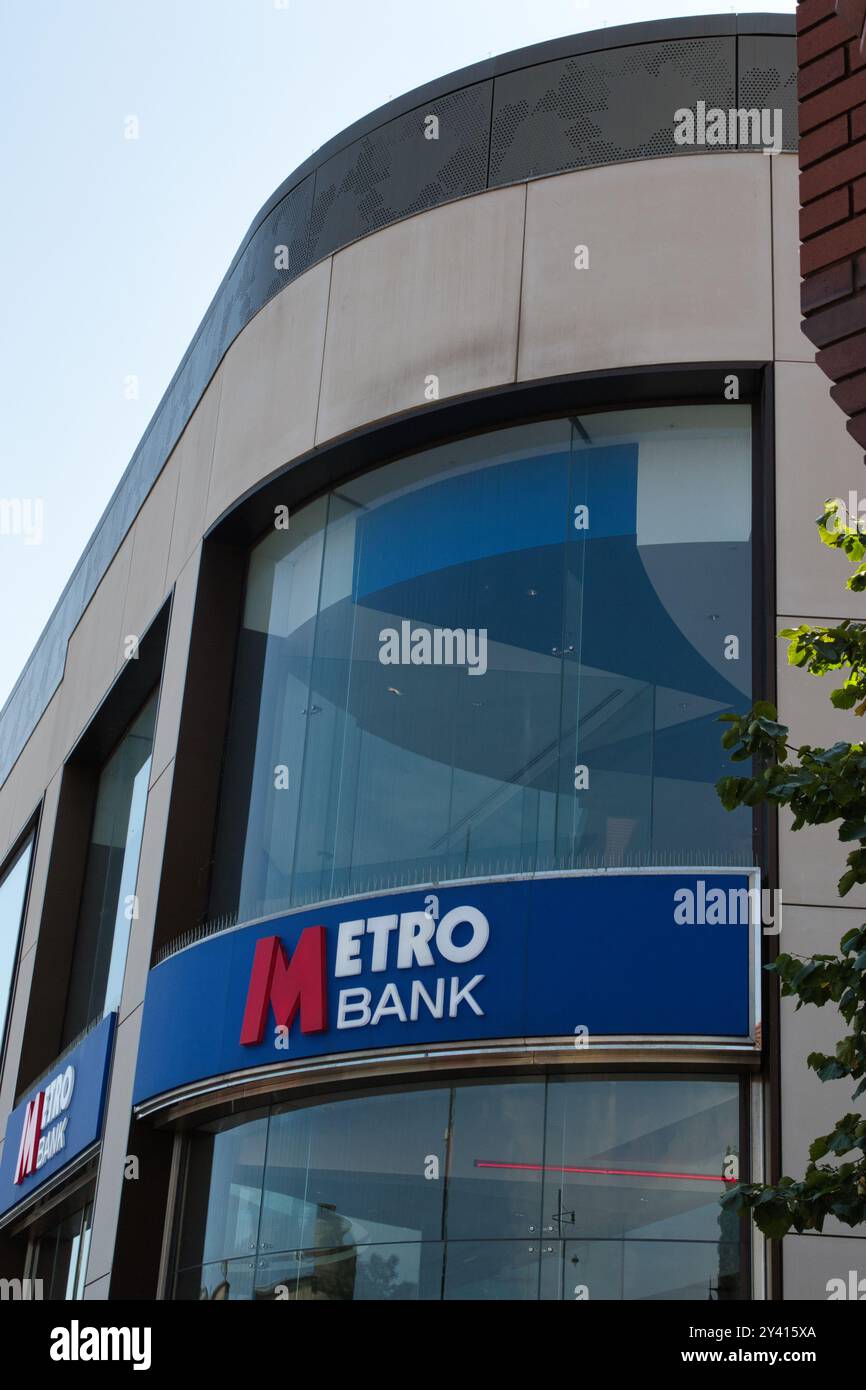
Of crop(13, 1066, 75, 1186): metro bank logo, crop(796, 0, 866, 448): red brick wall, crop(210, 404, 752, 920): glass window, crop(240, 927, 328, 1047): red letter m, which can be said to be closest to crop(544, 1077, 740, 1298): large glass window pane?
crop(210, 404, 752, 920): glass window

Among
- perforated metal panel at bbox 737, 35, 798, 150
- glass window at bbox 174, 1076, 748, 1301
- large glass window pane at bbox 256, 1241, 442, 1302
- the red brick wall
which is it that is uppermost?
perforated metal panel at bbox 737, 35, 798, 150

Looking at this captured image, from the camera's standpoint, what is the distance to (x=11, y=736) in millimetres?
27406

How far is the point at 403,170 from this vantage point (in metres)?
15.5

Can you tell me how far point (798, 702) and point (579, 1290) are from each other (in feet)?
14.4

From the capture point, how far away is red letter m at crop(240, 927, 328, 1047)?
12.7m

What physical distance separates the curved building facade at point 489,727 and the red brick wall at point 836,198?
5.79 metres

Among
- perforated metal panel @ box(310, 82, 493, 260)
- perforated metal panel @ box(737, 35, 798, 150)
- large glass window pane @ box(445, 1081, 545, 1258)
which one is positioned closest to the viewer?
large glass window pane @ box(445, 1081, 545, 1258)

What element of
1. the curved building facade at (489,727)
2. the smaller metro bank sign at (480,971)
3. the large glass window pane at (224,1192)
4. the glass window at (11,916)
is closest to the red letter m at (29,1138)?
the curved building facade at (489,727)

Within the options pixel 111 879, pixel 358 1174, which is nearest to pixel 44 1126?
pixel 111 879

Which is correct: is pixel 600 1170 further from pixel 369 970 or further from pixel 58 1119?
pixel 58 1119

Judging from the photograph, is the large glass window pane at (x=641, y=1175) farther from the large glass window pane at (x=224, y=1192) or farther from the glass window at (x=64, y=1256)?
the glass window at (x=64, y=1256)

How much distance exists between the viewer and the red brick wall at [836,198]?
6160 mm

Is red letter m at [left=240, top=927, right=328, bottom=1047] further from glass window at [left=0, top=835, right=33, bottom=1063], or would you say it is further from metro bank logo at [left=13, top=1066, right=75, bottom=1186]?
glass window at [left=0, top=835, right=33, bottom=1063]

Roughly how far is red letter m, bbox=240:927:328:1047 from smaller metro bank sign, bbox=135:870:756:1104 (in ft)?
0.04
